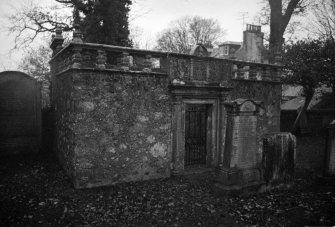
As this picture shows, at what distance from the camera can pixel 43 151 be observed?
40.7ft

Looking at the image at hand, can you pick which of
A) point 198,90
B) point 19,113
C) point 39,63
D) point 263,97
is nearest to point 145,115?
point 198,90

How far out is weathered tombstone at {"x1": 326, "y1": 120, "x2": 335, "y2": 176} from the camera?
326 inches

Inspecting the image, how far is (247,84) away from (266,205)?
223 inches

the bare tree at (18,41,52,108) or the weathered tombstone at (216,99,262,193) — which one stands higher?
the bare tree at (18,41,52,108)

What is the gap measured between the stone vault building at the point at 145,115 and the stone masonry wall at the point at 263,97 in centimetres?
42

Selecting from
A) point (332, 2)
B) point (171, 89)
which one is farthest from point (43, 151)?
point (332, 2)

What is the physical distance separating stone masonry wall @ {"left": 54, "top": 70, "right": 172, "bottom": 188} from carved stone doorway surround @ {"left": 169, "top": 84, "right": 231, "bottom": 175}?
0.28m

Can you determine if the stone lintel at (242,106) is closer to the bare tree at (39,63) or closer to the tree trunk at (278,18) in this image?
the tree trunk at (278,18)

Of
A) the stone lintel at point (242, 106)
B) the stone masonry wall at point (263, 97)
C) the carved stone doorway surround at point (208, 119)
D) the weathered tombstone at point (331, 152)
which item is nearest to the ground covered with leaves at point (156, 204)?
the weathered tombstone at point (331, 152)

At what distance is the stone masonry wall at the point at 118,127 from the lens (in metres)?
7.71

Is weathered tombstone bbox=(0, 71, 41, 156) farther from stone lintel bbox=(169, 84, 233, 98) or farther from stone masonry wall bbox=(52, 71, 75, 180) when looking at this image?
stone lintel bbox=(169, 84, 233, 98)

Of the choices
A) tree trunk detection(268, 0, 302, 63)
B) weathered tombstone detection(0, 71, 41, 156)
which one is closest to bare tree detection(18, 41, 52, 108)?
weathered tombstone detection(0, 71, 41, 156)

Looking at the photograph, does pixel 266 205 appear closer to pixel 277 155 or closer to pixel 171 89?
pixel 277 155

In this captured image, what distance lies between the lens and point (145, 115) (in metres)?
8.66
